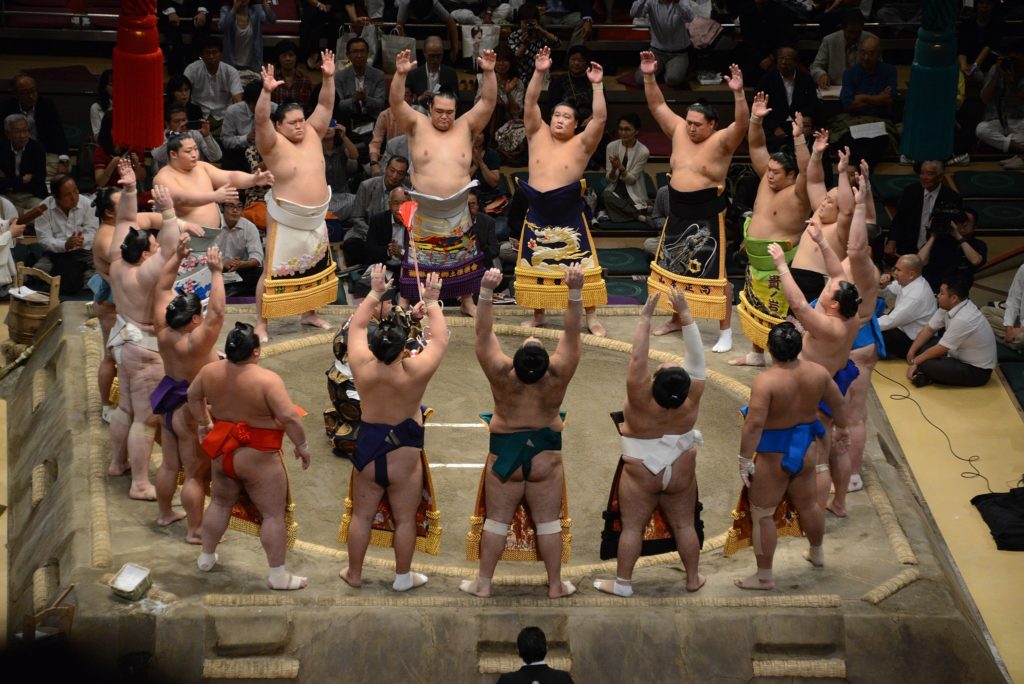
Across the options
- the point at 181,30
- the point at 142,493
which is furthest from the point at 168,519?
the point at 181,30

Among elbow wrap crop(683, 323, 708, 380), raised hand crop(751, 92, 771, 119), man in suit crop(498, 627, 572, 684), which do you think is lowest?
man in suit crop(498, 627, 572, 684)

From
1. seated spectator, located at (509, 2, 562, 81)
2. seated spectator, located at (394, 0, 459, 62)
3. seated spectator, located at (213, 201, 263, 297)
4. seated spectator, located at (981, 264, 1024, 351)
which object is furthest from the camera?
seated spectator, located at (394, 0, 459, 62)

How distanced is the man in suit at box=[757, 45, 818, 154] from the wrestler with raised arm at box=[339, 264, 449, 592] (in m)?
4.09

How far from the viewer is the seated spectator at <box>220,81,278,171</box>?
7540 mm

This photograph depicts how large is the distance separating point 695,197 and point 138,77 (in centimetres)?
244

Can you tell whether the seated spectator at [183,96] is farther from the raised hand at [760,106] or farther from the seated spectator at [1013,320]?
the seated spectator at [1013,320]

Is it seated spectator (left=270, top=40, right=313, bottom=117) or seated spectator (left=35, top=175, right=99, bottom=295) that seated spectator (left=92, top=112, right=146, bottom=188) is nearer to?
seated spectator (left=35, top=175, right=99, bottom=295)

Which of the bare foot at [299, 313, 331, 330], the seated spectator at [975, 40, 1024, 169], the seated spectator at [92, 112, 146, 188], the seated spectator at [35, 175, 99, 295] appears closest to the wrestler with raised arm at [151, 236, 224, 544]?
the bare foot at [299, 313, 331, 330]

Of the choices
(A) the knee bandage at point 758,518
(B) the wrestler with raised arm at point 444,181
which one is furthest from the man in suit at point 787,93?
(A) the knee bandage at point 758,518

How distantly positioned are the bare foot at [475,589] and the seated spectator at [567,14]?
16.2 feet

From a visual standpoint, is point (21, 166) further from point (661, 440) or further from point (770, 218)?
point (661, 440)

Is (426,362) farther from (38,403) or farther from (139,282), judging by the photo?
(38,403)

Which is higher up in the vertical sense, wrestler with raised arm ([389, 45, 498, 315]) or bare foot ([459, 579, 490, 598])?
wrestler with raised arm ([389, 45, 498, 315])

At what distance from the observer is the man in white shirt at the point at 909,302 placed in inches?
247
